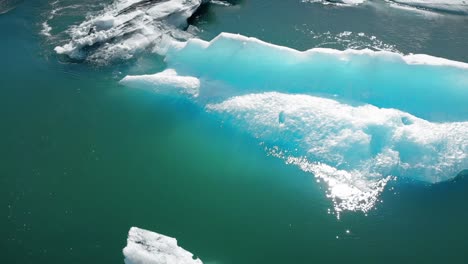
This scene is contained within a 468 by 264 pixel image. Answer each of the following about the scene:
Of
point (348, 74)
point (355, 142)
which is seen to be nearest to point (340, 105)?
point (348, 74)

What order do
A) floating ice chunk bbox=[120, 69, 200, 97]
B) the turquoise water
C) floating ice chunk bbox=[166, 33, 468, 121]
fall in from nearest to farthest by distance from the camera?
the turquoise water
floating ice chunk bbox=[166, 33, 468, 121]
floating ice chunk bbox=[120, 69, 200, 97]

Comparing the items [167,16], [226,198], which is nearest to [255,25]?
[167,16]

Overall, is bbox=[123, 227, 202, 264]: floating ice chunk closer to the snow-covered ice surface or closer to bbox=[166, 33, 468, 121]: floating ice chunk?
bbox=[166, 33, 468, 121]: floating ice chunk

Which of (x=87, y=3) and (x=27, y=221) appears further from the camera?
(x=87, y=3)

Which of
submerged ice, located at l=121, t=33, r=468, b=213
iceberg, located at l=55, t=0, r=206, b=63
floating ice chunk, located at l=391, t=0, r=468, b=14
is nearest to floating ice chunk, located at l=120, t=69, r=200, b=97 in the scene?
submerged ice, located at l=121, t=33, r=468, b=213

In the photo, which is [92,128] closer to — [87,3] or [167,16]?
[167,16]
